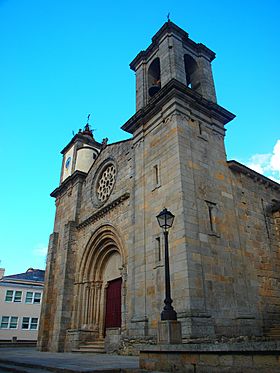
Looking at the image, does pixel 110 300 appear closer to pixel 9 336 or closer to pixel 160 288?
pixel 160 288

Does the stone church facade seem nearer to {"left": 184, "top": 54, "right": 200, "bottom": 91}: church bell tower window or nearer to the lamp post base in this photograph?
{"left": 184, "top": 54, "right": 200, "bottom": 91}: church bell tower window

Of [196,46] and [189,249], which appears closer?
[189,249]

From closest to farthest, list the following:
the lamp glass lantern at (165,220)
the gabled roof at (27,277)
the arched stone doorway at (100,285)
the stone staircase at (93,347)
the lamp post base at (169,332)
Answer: the lamp post base at (169,332)
the lamp glass lantern at (165,220)
the stone staircase at (93,347)
the arched stone doorway at (100,285)
the gabled roof at (27,277)

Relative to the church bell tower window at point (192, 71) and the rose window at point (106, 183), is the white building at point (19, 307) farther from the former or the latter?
the church bell tower window at point (192, 71)

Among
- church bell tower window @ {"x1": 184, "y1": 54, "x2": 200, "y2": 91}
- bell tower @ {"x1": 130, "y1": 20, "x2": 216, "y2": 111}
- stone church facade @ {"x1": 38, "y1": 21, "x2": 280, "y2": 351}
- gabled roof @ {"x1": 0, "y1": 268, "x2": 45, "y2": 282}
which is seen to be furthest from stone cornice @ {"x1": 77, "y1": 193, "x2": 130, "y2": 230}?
gabled roof @ {"x1": 0, "y1": 268, "x2": 45, "y2": 282}

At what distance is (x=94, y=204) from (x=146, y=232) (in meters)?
6.25

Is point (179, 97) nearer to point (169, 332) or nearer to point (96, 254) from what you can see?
point (96, 254)

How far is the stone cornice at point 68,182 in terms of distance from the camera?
2002 centimetres

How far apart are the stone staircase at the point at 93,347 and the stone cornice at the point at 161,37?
47.4ft

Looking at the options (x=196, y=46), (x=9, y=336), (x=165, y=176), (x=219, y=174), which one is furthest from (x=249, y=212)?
(x=9, y=336)

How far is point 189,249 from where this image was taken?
9.93 m

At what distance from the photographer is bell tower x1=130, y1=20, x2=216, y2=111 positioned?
14398mm

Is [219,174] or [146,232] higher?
[219,174]

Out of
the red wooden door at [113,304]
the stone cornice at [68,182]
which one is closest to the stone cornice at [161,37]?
the stone cornice at [68,182]
